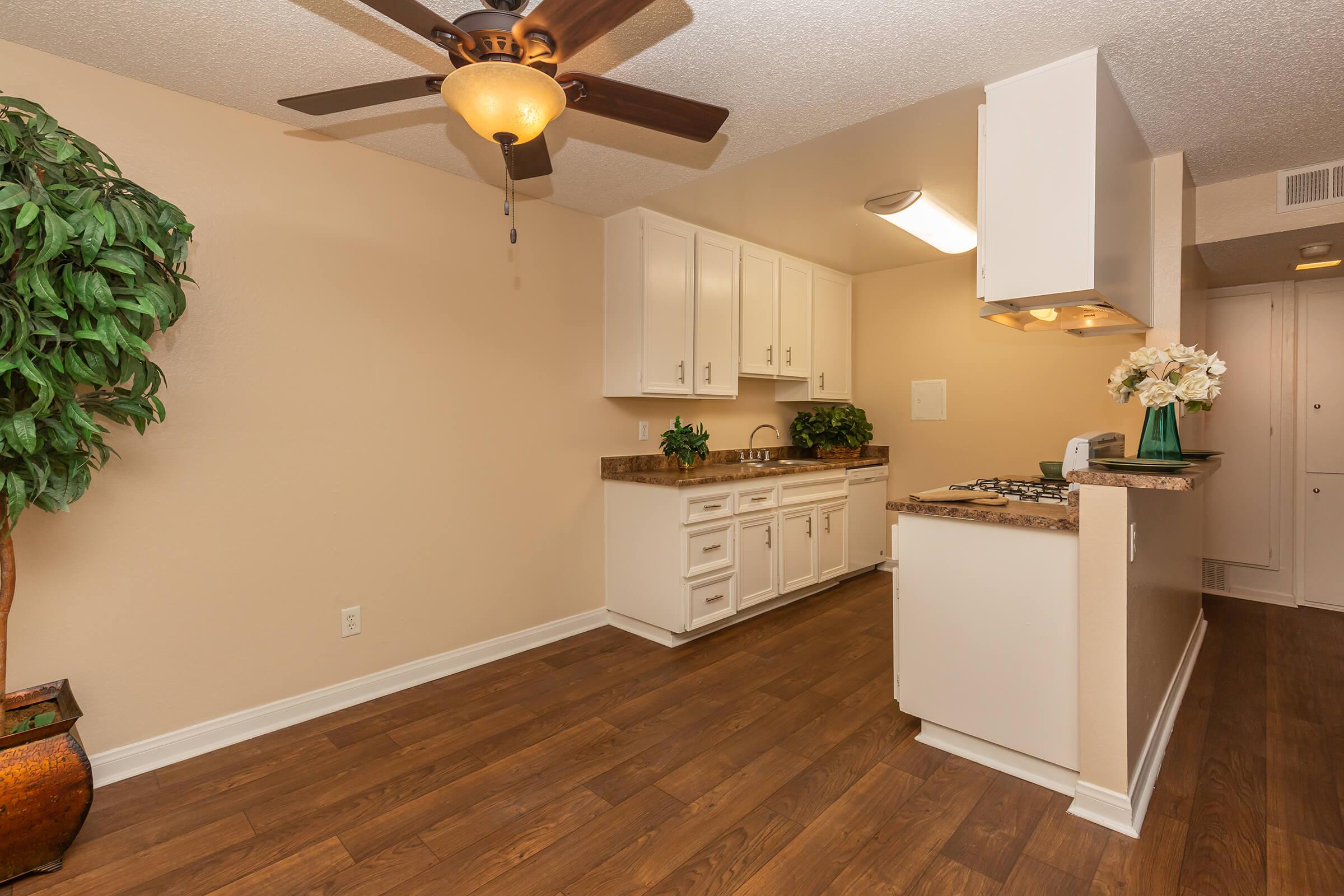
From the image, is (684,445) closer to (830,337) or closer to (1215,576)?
(830,337)

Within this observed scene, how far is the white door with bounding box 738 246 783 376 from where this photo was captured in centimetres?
421

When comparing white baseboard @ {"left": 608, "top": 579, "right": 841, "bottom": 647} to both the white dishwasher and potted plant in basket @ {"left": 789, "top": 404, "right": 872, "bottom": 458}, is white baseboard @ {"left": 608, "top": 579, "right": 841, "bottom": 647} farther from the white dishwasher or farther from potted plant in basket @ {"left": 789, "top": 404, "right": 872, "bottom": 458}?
potted plant in basket @ {"left": 789, "top": 404, "right": 872, "bottom": 458}

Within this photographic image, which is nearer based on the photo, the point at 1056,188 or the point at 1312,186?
the point at 1056,188

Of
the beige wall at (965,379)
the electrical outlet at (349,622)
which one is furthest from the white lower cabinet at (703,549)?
the electrical outlet at (349,622)

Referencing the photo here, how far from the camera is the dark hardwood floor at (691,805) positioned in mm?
1754

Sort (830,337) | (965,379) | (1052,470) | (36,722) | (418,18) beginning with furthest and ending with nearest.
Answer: (830,337) < (965,379) < (1052,470) < (36,722) < (418,18)

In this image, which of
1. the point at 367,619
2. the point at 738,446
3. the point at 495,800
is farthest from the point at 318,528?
the point at 738,446

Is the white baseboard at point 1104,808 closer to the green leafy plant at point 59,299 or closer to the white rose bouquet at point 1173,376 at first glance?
the white rose bouquet at point 1173,376

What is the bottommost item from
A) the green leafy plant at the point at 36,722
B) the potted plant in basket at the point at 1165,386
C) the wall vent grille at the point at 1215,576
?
the wall vent grille at the point at 1215,576

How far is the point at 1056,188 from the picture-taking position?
2.08 m

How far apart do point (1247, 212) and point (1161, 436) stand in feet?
5.26

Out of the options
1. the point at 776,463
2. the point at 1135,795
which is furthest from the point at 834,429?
the point at 1135,795

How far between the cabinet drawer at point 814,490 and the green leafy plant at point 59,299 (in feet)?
10.4

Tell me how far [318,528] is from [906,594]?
8.00 ft
